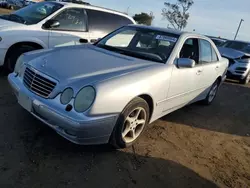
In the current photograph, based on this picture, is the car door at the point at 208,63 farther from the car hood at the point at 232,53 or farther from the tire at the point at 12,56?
the car hood at the point at 232,53

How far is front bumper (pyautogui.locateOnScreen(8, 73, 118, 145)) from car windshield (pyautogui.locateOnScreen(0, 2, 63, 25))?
3.04 m

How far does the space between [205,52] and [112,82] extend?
272 centimetres

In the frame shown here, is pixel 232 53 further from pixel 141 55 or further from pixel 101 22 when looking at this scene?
pixel 141 55

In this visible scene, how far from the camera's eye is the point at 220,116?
17.3ft

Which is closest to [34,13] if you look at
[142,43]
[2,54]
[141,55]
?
[2,54]

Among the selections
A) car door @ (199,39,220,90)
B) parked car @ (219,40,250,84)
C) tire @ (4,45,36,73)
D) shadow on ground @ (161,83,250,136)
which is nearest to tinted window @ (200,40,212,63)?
car door @ (199,39,220,90)

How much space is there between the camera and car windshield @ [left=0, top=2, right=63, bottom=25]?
5270 millimetres

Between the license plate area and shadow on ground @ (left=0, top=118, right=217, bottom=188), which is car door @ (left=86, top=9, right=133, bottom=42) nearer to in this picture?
the license plate area

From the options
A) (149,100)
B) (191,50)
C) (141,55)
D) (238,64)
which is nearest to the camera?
(149,100)

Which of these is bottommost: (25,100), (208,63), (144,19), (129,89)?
(144,19)

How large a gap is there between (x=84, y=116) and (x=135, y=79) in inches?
31.9

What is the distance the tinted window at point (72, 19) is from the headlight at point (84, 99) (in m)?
3.34

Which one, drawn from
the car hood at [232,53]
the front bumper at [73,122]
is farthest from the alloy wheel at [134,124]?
the car hood at [232,53]

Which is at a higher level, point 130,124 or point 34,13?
point 34,13
